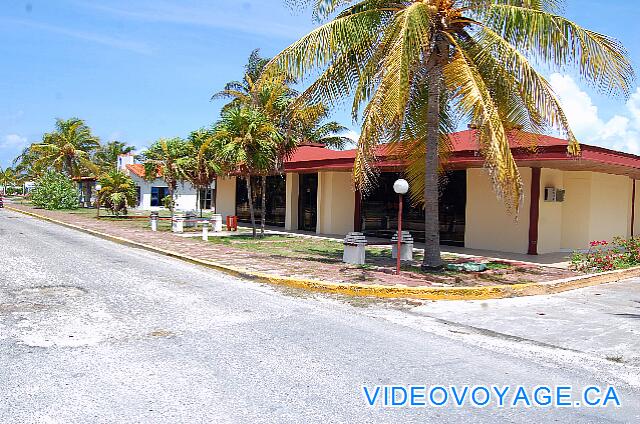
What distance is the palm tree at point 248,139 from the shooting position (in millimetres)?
18656

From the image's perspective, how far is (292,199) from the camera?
2577 centimetres

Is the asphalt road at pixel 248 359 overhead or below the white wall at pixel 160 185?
below

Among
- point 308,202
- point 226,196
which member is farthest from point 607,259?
point 226,196

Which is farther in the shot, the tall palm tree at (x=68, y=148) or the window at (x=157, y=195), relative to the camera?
the window at (x=157, y=195)

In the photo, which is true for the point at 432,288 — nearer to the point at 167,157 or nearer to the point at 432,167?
the point at 432,167

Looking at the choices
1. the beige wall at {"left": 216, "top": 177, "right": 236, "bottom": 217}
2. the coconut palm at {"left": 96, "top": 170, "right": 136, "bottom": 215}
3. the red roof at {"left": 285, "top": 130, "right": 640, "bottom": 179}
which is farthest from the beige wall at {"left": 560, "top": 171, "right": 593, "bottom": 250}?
the coconut palm at {"left": 96, "top": 170, "right": 136, "bottom": 215}

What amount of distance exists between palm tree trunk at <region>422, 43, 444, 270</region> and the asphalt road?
352 centimetres

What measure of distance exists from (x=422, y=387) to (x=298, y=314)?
329 cm

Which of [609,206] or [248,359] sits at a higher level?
[609,206]

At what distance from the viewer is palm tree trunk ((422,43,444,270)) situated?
1230 centimetres

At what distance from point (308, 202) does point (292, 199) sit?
0.91 m

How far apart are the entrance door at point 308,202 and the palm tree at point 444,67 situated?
11.3 metres

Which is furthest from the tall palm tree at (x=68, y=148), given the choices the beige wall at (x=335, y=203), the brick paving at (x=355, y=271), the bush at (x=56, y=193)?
the brick paving at (x=355, y=271)

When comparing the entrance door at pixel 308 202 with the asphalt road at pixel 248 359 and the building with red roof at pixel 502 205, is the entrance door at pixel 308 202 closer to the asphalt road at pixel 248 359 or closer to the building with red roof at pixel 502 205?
the building with red roof at pixel 502 205
